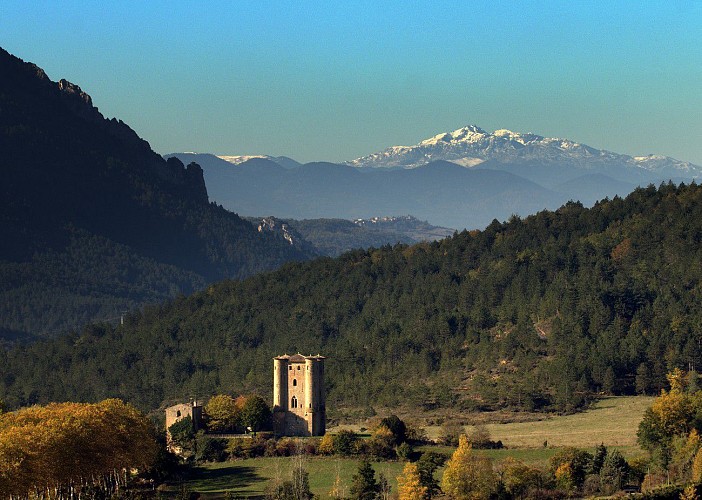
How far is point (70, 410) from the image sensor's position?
11256 cm

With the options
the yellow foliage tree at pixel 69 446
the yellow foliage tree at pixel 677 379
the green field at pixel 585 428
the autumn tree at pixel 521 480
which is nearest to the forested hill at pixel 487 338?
the yellow foliage tree at pixel 677 379

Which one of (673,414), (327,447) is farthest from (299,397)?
(673,414)

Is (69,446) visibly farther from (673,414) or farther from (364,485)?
(673,414)

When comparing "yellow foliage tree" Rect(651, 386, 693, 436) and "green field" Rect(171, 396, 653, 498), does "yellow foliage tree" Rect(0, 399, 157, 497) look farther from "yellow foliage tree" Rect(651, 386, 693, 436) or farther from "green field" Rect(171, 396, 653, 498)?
"yellow foliage tree" Rect(651, 386, 693, 436)

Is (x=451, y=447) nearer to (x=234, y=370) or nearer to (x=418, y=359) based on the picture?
(x=418, y=359)

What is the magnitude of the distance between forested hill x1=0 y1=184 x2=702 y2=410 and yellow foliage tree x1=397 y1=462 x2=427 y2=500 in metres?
42.1

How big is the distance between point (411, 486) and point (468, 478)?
364 cm

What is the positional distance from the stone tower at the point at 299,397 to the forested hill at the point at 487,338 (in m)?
23.3

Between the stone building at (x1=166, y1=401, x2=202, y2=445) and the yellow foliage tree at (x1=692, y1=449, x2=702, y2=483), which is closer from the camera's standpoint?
the yellow foliage tree at (x1=692, y1=449, x2=702, y2=483)

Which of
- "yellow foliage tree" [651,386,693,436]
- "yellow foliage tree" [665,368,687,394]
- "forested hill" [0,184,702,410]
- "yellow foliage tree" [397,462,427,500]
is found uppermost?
"forested hill" [0,184,702,410]

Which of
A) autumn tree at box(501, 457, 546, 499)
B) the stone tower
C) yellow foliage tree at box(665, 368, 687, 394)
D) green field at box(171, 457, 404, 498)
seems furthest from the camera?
yellow foliage tree at box(665, 368, 687, 394)

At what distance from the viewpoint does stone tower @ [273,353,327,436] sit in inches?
4980

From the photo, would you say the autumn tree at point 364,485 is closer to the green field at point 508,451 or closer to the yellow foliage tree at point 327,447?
the green field at point 508,451

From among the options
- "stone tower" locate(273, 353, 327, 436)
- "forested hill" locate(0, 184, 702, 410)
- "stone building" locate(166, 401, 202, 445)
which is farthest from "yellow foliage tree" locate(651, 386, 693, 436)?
"stone building" locate(166, 401, 202, 445)
